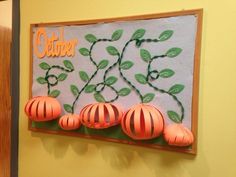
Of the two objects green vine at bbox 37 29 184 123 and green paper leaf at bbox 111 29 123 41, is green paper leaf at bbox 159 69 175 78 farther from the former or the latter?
green paper leaf at bbox 111 29 123 41

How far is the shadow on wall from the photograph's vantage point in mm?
973

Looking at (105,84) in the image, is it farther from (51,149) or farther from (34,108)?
(51,149)

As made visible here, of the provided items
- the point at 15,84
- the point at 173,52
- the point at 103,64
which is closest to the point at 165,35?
the point at 173,52

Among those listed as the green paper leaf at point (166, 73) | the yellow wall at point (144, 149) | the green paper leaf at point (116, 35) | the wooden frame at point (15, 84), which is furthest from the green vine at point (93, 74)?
the wooden frame at point (15, 84)

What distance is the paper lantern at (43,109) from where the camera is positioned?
112cm

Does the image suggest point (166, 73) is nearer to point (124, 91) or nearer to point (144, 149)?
point (124, 91)

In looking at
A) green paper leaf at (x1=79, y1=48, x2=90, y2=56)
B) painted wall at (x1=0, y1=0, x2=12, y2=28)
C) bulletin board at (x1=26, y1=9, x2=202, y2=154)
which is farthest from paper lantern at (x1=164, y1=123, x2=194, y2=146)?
painted wall at (x1=0, y1=0, x2=12, y2=28)

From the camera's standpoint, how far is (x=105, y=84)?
1.09 meters

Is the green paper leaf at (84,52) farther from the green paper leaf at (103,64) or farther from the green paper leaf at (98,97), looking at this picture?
the green paper leaf at (98,97)

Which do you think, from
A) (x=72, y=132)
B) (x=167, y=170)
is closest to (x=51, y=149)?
(x=72, y=132)

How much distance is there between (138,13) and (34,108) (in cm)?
64

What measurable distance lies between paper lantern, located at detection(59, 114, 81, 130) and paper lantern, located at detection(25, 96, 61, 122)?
0.06 metres

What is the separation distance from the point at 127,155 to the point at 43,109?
0.44 meters

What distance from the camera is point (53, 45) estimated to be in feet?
3.92
